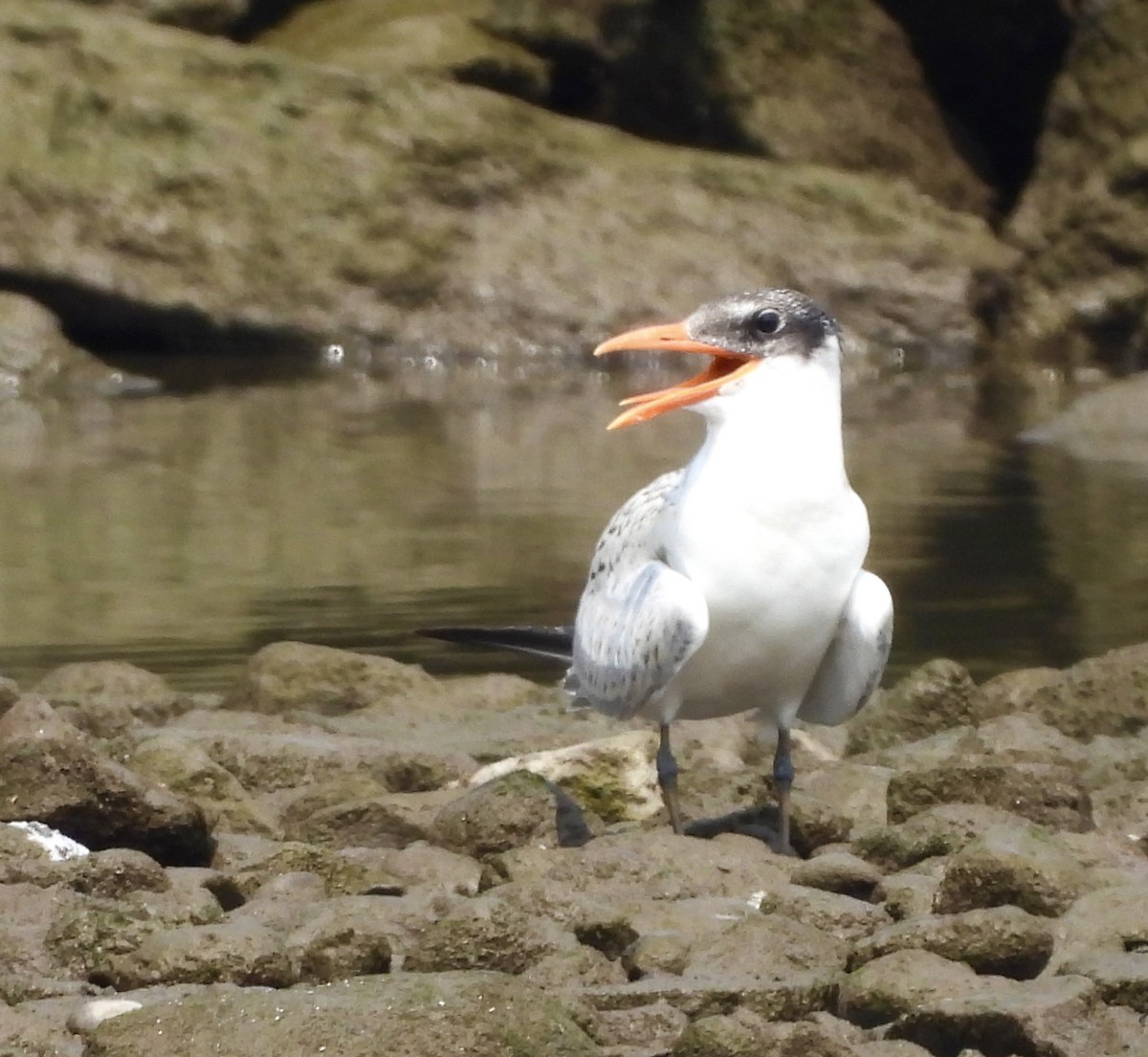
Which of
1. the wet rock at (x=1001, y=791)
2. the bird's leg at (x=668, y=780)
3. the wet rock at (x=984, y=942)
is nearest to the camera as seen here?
the wet rock at (x=984, y=942)

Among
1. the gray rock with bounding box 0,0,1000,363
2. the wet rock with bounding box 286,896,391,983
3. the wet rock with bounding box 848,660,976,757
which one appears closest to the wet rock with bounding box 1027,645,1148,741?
the wet rock with bounding box 848,660,976,757

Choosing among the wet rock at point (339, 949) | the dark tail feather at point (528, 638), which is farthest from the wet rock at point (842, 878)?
the dark tail feather at point (528, 638)

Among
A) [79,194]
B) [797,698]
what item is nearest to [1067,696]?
[797,698]

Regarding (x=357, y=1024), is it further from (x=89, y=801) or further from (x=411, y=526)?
(x=411, y=526)

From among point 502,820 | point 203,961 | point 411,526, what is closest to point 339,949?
point 203,961

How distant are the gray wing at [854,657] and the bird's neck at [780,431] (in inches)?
9.9

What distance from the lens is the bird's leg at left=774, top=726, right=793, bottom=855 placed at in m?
4.90

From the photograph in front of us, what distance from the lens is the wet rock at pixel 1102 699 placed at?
618cm

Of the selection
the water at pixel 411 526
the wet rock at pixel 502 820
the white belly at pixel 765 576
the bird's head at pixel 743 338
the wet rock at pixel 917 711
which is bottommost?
the water at pixel 411 526

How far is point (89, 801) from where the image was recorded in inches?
176

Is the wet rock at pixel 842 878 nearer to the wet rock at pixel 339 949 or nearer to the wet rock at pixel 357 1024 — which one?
the wet rock at pixel 339 949

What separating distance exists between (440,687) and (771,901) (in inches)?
111

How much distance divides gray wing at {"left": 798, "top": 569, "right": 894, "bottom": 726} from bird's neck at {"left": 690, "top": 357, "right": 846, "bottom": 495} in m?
0.25

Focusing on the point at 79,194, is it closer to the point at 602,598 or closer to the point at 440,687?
the point at 440,687
